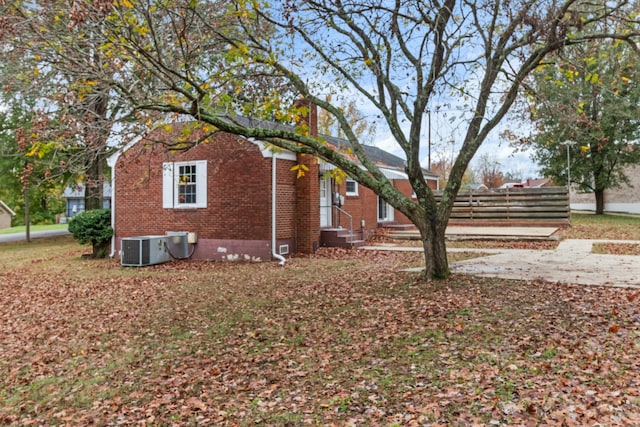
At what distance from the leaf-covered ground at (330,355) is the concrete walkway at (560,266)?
809 millimetres

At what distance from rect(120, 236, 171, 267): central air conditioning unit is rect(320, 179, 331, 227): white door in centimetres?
532

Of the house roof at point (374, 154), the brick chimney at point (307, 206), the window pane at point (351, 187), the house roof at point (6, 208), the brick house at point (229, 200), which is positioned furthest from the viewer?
the house roof at point (6, 208)

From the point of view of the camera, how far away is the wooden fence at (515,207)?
782 inches

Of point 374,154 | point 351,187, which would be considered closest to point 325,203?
point 351,187

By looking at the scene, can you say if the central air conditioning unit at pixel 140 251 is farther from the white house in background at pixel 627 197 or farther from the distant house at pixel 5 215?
the distant house at pixel 5 215

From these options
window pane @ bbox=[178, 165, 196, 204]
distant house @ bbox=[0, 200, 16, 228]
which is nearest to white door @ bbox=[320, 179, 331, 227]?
window pane @ bbox=[178, 165, 196, 204]

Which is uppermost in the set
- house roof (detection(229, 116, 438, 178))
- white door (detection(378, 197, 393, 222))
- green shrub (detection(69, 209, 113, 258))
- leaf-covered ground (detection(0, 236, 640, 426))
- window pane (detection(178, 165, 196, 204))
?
house roof (detection(229, 116, 438, 178))

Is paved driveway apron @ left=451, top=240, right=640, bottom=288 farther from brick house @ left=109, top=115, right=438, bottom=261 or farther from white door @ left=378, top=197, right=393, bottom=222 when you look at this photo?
white door @ left=378, top=197, right=393, bottom=222

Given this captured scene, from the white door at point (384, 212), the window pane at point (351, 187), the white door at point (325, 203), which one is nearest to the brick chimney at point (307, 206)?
the white door at point (325, 203)

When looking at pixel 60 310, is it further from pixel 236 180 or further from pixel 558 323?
pixel 558 323

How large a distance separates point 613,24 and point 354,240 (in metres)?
9.30

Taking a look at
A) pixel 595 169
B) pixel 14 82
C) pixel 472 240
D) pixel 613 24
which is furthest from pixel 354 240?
pixel 595 169

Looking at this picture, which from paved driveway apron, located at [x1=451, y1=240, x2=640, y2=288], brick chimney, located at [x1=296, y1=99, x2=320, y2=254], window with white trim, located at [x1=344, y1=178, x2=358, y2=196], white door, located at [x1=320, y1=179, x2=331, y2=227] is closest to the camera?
paved driveway apron, located at [x1=451, y1=240, x2=640, y2=288]

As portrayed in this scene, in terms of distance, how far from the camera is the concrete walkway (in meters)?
8.34
